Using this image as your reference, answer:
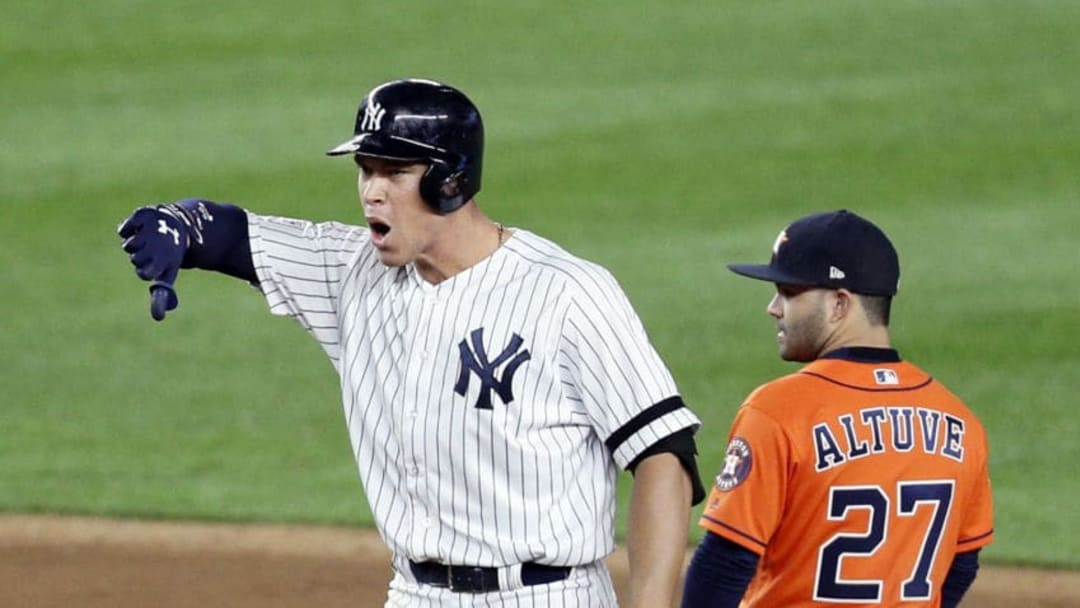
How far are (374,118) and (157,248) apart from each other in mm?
457

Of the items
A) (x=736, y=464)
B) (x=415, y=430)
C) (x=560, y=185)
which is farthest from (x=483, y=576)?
(x=560, y=185)

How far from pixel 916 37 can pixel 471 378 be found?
1323cm

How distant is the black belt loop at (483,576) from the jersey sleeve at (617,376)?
0.25 metres

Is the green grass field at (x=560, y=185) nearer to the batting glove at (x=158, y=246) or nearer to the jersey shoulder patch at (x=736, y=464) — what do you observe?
the jersey shoulder patch at (x=736, y=464)

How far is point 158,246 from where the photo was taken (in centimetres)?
348

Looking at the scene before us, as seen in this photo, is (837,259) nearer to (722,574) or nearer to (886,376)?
(886,376)

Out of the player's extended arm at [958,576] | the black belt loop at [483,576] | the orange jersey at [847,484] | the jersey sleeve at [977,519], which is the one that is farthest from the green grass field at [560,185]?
the black belt loop at [483,576]

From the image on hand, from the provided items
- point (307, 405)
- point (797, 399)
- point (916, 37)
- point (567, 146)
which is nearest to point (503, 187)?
point (567, 146)

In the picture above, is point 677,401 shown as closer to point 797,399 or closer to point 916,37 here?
point 797,399

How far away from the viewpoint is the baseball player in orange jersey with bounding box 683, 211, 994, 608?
3662mm

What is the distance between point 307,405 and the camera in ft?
29.6

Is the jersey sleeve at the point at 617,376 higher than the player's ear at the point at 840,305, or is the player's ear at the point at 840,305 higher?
the player's ear at the point at 840,305

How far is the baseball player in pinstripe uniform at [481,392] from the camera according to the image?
3.33m

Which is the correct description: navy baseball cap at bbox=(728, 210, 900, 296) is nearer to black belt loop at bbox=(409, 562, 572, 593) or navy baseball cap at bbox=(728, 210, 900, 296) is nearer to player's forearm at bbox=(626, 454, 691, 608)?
player's forearm at bbox=(626, 454, 691, 608)
